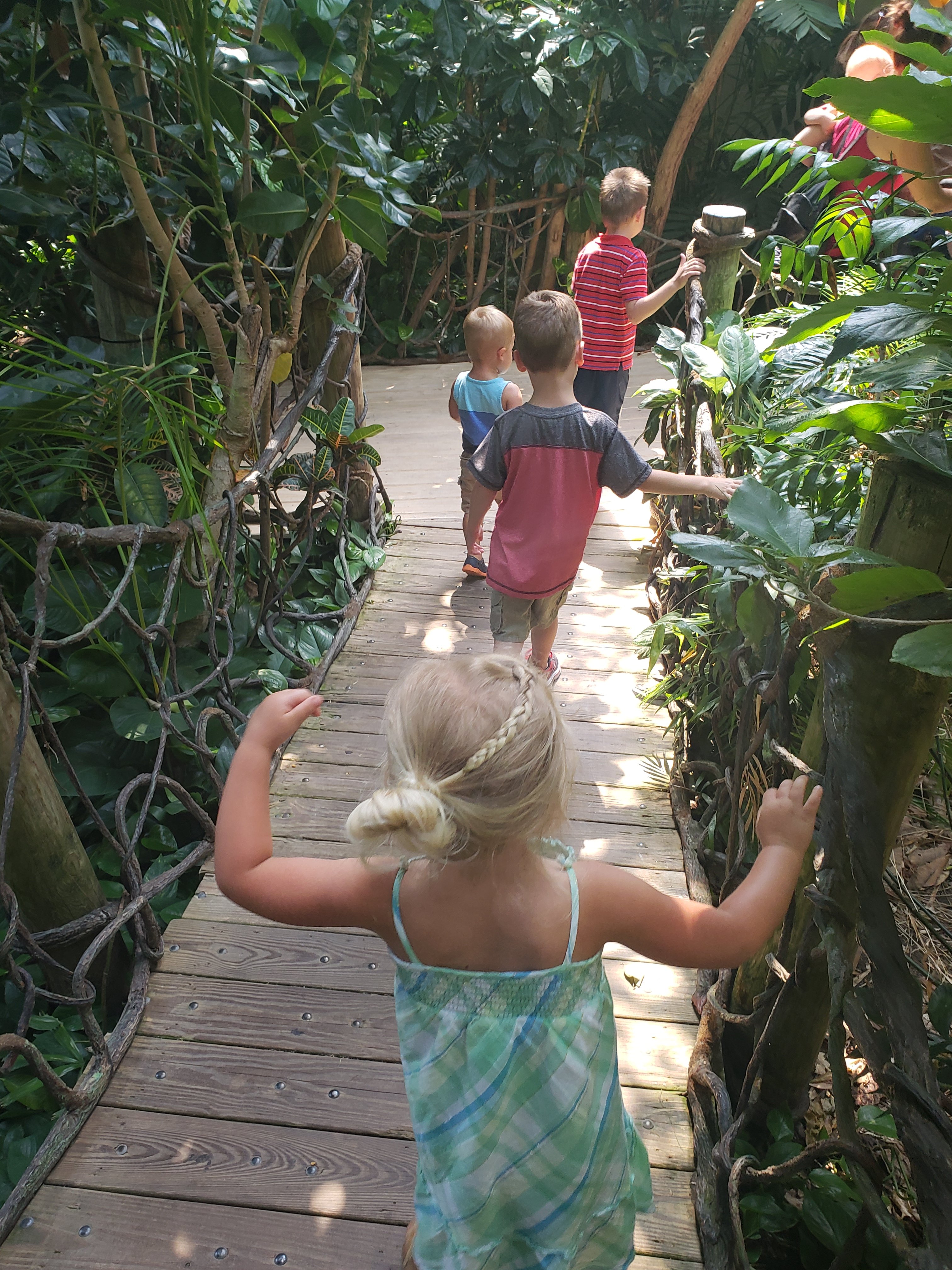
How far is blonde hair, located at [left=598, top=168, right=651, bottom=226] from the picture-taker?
10.7 feet

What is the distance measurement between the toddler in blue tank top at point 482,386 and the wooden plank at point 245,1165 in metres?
1.74

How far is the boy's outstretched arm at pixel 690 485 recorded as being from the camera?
1854mm

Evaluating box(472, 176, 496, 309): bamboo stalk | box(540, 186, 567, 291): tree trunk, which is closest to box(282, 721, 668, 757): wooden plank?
box(472, 176, 496, 309): bamboo stalk

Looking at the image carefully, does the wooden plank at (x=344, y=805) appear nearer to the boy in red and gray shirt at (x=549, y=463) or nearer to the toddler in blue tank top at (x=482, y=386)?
the boy in red and gray shirt at (x=549, y=463)

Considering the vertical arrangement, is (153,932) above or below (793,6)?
below

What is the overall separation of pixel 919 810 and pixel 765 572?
162 centimetres

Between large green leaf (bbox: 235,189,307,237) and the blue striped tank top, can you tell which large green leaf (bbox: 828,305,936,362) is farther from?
the blue striped tank top

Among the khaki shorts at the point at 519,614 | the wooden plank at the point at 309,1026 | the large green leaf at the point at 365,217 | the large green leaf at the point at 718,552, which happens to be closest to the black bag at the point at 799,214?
the large green leaf at the point at 365,217

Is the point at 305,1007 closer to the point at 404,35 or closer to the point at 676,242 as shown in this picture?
the point at 404,35

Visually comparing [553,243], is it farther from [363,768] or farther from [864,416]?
[864,416]

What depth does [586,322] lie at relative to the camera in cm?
343

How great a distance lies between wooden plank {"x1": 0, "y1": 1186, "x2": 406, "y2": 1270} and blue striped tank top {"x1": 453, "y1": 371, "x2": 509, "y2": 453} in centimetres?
227

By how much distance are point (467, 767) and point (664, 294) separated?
9.61 ft

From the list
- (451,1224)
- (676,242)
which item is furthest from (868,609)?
(676,242)
